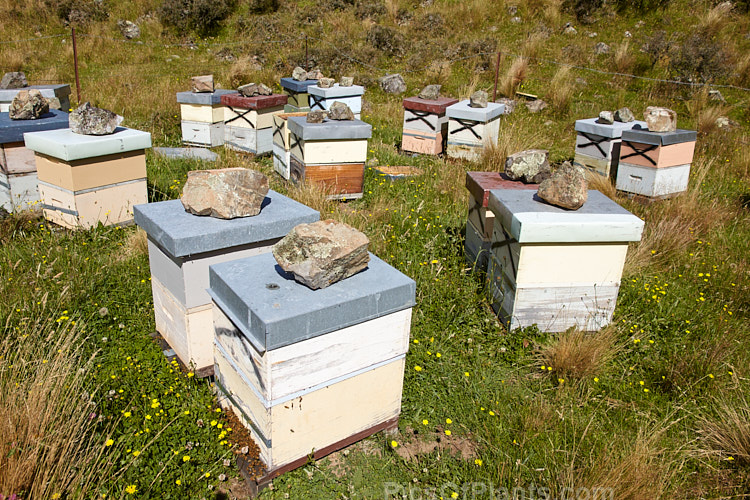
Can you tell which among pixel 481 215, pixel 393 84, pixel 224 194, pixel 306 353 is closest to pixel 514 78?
pixel 393 84

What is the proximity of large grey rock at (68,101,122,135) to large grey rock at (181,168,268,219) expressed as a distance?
198 cm

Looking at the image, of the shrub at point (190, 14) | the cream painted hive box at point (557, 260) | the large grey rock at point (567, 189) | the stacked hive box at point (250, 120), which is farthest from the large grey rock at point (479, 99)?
the shrub at point (190, 14)

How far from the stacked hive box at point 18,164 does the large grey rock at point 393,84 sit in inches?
347

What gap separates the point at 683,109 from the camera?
11.0m

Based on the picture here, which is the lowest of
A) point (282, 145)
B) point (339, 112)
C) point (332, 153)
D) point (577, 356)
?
point (577, 356)

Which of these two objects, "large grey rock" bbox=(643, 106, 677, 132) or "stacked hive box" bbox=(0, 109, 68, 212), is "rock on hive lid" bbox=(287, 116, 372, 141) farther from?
"large grey rock" bbox=(643, 106, 677, 132)

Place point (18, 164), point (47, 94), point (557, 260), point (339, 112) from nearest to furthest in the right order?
point (557, 260) < point (18, 164) < point (339, 112) < point (47, 94)

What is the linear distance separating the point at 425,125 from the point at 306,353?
21.0 feet

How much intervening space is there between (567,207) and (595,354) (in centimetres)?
99

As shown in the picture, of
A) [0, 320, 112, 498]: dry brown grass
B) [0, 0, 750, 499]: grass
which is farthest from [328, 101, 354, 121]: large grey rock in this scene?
[0, 320, 112, 498]: dry brown grass

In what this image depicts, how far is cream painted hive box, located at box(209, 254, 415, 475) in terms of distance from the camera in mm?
2396

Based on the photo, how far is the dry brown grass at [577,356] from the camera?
136 inches

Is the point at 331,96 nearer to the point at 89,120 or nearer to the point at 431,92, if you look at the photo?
the point at 431,92

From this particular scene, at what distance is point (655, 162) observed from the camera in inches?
241
